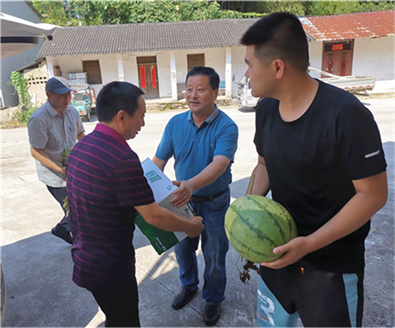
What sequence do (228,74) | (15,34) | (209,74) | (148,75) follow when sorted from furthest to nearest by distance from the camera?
(148,75) < (228,74) < (15,34) < (209,74)

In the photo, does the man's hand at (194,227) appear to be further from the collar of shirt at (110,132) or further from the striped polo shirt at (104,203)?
the collar of shirt at (110,132)

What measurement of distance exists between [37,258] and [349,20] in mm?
20394

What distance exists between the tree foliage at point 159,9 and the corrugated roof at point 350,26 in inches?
332

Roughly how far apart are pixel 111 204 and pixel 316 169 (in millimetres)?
1069

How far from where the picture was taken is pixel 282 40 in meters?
1.43

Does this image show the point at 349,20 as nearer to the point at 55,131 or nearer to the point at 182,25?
the point at 182,25

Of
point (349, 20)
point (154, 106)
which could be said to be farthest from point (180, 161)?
point (349, 20)

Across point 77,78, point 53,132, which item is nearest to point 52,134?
point 53,132

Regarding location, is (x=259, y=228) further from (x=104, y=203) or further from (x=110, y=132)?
(x=110, y=132)

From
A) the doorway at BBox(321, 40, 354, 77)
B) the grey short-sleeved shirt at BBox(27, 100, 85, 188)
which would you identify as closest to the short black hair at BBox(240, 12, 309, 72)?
the grey short-sleeved shirt at BBox(27, 100, 85, 188)

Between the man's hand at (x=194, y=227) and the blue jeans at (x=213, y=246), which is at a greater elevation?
the man's hand at (x=194, y=227)

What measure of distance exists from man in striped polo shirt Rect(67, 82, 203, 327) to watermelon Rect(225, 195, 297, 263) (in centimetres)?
48

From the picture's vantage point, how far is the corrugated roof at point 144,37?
16.0 meters

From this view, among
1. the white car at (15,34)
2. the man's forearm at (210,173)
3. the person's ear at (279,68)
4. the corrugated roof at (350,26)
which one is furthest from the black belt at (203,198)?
the corrugated roof at (350,26)
